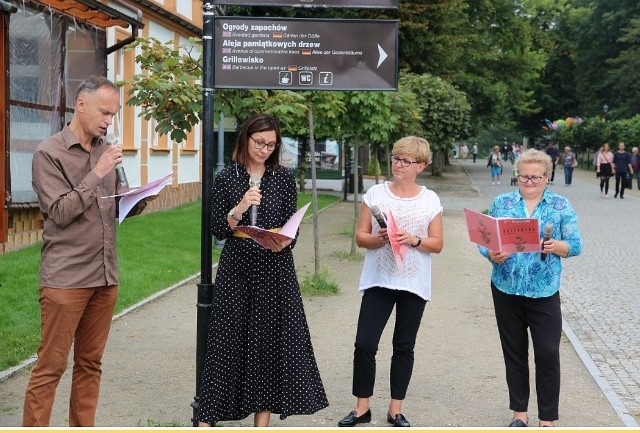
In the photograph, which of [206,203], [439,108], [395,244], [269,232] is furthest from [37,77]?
[439,108]

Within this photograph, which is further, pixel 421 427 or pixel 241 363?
pixel 421 427

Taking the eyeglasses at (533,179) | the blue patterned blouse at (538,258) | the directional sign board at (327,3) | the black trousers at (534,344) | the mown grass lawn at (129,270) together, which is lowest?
the mown grass lawn at (129,270)

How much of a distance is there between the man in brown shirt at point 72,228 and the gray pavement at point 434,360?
3.92 ft

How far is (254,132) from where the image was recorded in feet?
16.9

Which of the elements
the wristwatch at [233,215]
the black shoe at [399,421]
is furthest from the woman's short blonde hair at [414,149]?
the black shoe at [399,421]

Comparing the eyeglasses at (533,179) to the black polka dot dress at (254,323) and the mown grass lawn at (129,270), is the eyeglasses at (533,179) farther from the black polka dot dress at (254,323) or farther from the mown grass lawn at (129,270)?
the mown grass lawn at (129,270)

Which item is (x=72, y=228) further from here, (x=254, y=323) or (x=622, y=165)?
(x=622, y=165)

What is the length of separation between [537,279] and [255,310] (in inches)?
64.8

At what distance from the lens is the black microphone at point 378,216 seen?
5.58 metres

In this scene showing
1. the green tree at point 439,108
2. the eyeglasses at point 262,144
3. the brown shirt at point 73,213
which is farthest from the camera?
the green tree at point 439,108

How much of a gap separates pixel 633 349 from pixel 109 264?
17.4 ft

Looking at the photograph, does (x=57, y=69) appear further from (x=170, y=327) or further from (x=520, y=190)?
(x=520, y=190)

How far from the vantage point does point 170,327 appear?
921cm

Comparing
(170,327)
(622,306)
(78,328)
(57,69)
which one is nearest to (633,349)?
(622,306)
